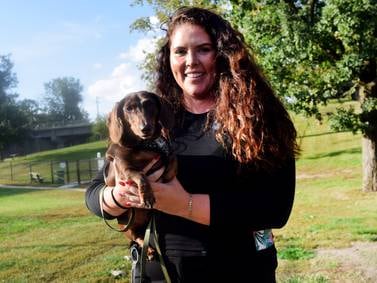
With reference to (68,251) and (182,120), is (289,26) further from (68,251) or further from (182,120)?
(182,120)

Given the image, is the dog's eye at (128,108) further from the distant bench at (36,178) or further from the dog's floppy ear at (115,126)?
the distant bench at (36,178)

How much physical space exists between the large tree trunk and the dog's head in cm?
1310

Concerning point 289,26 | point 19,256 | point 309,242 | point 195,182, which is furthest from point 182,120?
point 289,26

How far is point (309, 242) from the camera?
8.45 meters

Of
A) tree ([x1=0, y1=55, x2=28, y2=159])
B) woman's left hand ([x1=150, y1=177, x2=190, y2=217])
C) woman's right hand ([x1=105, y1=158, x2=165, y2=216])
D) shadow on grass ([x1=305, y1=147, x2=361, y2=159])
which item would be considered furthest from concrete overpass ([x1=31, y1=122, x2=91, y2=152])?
woman's left hand ([x1=150, y1=177, x2=190, y2=217])

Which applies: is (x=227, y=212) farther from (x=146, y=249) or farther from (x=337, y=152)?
(x=337, y=152)

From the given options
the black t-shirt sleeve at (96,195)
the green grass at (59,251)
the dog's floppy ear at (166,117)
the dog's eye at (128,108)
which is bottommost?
the green grass at (59,251)

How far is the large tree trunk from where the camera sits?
1469cm

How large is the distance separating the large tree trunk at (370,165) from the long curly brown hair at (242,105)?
1306 cm

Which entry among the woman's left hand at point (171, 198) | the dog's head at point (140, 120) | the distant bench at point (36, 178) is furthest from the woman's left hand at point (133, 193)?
the distant bench at point (36, 178)

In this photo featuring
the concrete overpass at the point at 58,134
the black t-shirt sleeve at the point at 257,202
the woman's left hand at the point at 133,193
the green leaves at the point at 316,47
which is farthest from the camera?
the concrete overpass at the point at 58,134

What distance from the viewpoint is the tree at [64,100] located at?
395ft

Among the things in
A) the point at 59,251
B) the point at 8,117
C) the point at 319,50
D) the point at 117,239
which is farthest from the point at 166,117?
the point at 8,117

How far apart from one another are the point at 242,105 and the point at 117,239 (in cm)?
797
